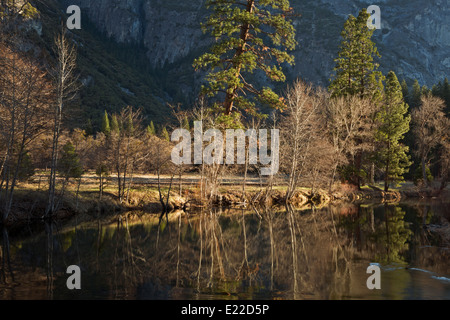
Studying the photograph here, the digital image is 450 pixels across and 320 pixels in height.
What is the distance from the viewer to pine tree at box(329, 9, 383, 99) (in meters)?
44.4

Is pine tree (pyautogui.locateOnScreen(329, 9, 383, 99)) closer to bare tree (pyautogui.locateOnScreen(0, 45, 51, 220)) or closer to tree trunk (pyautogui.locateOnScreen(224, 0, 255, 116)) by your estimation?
tree trunk (pyautogui.locateOnScreen(224, 0, 255, 116))

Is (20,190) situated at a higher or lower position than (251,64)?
lower

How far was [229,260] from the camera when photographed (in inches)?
516

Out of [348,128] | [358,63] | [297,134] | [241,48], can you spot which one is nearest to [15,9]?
[241,48]

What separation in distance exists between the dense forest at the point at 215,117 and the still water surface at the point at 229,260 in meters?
6.26

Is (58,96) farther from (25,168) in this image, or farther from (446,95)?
(446,95)

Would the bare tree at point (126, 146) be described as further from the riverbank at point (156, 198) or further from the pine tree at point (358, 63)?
the pine tree at point (358, 63)

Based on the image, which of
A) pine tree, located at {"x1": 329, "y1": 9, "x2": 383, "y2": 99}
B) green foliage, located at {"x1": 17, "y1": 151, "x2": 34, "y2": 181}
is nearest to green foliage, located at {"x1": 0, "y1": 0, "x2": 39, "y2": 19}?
green foliage, located at {"x1": 17, "y1": 151, "x2": 34, "y2": 181}

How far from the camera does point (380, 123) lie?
47.0 m

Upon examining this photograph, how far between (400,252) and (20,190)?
23464 mm

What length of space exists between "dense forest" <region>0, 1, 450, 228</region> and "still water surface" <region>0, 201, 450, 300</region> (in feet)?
20.5
